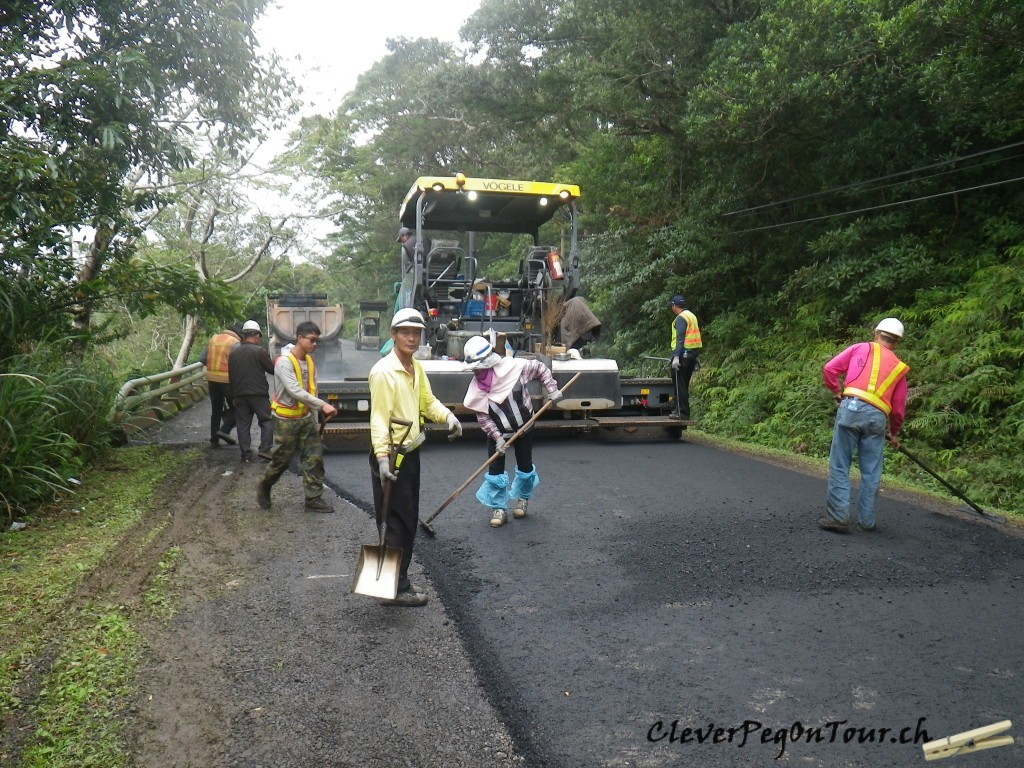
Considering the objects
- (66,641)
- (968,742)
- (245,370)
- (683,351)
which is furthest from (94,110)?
(968,742)

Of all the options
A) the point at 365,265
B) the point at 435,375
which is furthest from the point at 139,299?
the point at 365,265

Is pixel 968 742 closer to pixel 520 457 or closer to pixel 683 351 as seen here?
pixel 520 457

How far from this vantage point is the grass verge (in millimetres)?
2902

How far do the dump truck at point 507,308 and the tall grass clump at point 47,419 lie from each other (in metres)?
2.42

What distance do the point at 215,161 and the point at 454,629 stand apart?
14.7m

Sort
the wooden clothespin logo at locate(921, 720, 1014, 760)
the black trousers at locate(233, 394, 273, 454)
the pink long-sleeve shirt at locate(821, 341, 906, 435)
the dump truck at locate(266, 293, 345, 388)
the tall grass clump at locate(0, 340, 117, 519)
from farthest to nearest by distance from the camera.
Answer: the dump truck at locate(266, 293, 345, 388) → the black trousers at locate(233, 394, 273, 454) → the tall grass clump at locate(0, 340, 117, 519) → the pink long-sleeve shirt at locate(821, 341, 906, 435) → the wooden clothespin logo at locate(921, 720, 1014, 760)

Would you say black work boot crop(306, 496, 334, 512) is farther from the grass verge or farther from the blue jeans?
the blue jeans

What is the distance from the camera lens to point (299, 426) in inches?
257

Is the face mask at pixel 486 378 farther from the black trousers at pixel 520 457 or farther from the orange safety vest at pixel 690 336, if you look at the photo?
the orange safety vest at pixel 690 336

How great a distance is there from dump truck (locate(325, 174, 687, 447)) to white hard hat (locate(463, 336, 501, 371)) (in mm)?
2982

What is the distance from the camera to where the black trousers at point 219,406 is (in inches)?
379

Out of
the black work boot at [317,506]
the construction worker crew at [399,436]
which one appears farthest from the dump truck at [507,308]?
the construction worker crew at [399,436]

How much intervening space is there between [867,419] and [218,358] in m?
7.29

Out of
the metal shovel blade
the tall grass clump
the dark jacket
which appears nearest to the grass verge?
the tall grass clump
